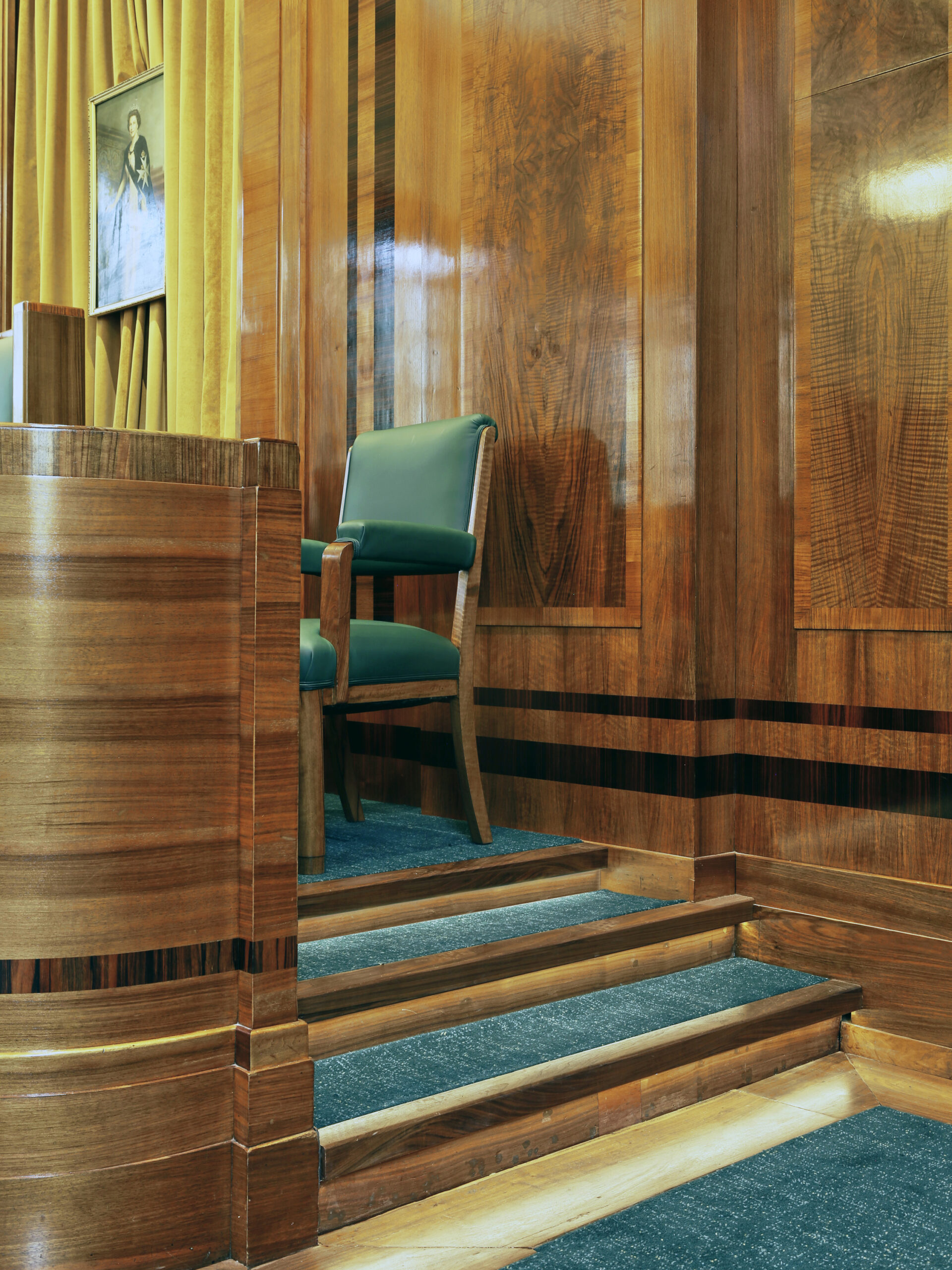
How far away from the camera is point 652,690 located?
258cm

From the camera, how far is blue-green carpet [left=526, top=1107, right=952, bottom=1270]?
147cm

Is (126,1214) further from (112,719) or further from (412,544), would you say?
(412,544)

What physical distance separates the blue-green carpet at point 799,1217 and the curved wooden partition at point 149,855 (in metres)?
0.41

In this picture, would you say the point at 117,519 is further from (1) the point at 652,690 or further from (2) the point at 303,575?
(2) the point at 303,575

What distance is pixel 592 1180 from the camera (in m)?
1.69

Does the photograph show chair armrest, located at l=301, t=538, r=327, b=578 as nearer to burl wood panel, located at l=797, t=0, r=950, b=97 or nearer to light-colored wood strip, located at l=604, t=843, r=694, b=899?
light-colored wood strip, located at l=604, t=843, r=694, b=899

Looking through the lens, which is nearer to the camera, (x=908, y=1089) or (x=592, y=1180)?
(x=592, y=1180)

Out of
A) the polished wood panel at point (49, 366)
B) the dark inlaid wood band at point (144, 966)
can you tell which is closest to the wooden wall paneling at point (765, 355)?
the dark inlaid wood band at point (144, 966)

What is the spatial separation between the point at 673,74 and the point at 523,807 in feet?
5.51

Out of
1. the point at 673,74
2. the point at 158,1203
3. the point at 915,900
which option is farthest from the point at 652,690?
the point at 158,1203

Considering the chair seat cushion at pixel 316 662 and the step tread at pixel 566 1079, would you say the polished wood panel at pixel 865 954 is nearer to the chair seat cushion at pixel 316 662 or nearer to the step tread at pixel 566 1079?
the step tread at pixel 566 1079

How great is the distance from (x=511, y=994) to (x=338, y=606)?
33.1 inches

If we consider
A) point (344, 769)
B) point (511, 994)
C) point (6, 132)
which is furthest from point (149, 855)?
point (6, 132)

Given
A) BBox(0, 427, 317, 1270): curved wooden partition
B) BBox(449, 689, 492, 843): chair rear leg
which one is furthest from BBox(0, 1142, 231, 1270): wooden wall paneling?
BBox(449, 689, 492, 843): chair rear leg
